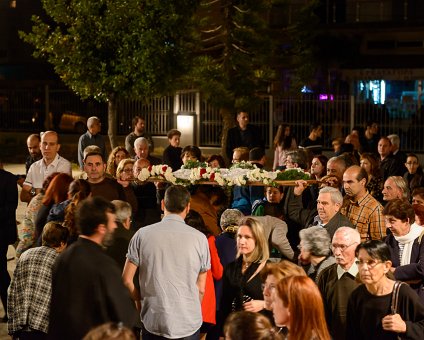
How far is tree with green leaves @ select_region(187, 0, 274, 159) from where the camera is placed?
23.9 metres

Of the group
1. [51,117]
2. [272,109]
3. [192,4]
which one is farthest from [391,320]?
[51,117]

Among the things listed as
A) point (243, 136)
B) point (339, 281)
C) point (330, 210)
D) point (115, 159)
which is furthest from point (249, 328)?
point (243, 136)

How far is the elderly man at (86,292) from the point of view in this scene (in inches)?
227

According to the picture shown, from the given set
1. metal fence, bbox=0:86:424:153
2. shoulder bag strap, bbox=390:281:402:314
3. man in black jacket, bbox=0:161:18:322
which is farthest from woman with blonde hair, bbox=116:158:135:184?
metal fence, bbox=0:86:424:153

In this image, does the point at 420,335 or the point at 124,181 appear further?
the point at 124,181

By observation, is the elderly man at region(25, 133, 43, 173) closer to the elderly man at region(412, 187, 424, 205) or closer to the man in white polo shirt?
the man in white polo shirt

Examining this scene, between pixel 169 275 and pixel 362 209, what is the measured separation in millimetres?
2718

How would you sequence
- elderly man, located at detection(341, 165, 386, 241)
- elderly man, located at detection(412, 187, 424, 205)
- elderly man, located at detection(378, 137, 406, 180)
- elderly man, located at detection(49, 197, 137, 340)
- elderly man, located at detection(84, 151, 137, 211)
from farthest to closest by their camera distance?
elderly man, located at detection(378, 137, 406, 180) < elderly man, located at detection(84, 151, 137, 211) < elderly man, located at detection(412, 187, 424, 205) < elderly man, located at detection(341, 165, 386, 241) < elderly man, located at detection(49, 197, 137, 340)

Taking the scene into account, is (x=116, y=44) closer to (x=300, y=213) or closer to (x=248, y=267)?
(x=300, y=213)

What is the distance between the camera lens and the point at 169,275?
6895 millimetres

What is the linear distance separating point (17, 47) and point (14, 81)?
2770 mm

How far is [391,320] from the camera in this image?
5.96 m

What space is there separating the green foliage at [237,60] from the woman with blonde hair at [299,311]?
60.8ft

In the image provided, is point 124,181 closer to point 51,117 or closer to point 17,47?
point 51,117
